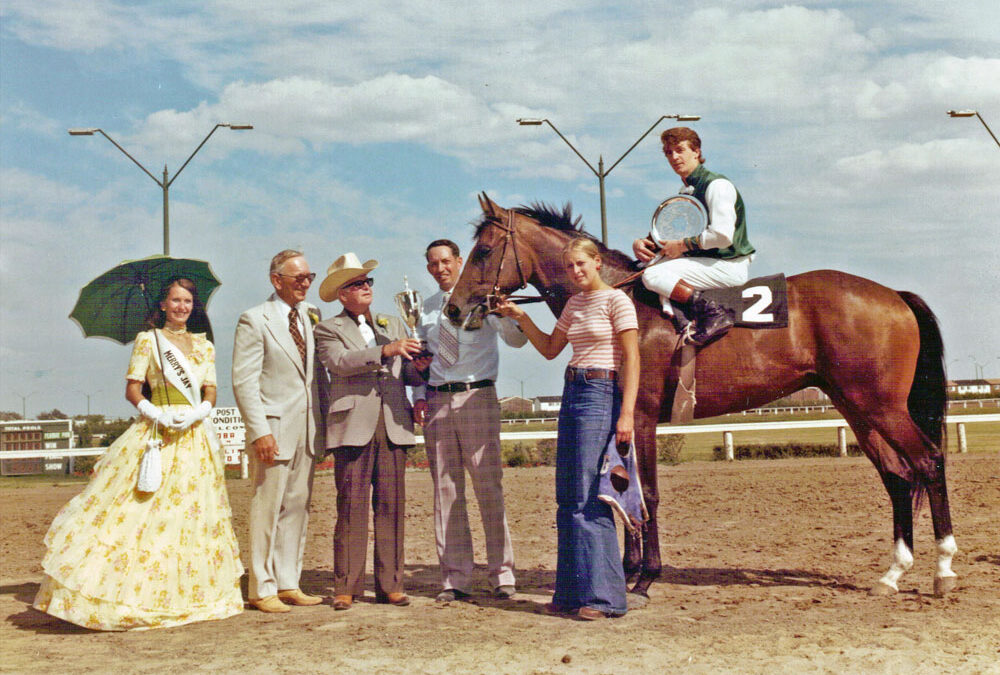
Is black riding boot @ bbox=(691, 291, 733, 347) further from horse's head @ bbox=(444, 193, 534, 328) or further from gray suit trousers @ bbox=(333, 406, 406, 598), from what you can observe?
gray suit trousers @ bbox=(333, 406, 406, 598)

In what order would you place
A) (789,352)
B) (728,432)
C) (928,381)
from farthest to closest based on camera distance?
(728,432)
(928,381)
(789,352)

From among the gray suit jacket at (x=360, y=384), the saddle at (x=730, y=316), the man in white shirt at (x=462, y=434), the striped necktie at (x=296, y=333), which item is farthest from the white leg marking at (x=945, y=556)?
the striped necktie at (x=296, y=333)

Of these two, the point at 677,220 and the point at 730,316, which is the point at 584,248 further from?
the point at 730,316

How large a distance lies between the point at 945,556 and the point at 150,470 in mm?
5317

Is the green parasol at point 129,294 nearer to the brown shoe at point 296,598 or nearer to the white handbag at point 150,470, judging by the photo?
the white handbag at point 150,470

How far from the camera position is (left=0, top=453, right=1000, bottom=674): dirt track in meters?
4.49

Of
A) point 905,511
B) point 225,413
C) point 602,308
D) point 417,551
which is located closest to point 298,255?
point 602,308

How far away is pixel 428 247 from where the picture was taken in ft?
20.8

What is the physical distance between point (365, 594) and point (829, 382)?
3.71m

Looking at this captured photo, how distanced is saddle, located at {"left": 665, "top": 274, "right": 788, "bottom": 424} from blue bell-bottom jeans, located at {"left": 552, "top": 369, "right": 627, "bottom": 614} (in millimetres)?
877

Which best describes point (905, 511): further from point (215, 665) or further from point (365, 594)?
point (215, 665)

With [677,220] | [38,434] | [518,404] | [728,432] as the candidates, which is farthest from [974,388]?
[677,220]

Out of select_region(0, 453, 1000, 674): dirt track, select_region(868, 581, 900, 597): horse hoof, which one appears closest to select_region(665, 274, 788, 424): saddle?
select_region(0, 453, 1000, 674): dirt track

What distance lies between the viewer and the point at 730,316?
20.2ft
